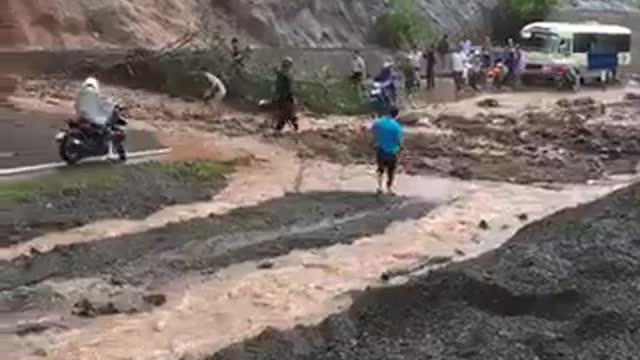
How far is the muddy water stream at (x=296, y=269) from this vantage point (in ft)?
41.7

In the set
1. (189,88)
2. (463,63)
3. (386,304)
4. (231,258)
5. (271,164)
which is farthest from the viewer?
(463,63)

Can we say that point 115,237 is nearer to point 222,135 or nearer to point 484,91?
point 222,135

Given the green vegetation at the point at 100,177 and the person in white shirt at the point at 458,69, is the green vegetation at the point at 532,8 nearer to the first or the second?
the person in white shirt at the point at 458,69

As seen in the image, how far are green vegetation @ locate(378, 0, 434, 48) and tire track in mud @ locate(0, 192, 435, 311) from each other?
27504 millimetres

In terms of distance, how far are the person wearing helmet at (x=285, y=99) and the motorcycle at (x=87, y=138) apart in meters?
6.10

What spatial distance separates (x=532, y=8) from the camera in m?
58.7

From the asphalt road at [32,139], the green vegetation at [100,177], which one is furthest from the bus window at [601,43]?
the green vegetation at [100,177]

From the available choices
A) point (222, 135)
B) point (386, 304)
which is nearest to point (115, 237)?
point (386, 304)

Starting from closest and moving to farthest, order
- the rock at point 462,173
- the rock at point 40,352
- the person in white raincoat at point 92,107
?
the rock at point 40,352, the person in white raincoat at point 92,107, the rock at point 462,173

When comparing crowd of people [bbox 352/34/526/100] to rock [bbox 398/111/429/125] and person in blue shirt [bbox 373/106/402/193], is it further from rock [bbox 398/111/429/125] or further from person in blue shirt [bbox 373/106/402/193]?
person in blue shirt [bbox 373/106/402/193]

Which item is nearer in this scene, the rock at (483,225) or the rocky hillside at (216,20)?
the rock at (483,225)

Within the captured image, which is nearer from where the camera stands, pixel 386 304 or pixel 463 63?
pixel 386 304

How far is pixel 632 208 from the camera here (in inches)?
779

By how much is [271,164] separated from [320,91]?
32.3 feet
